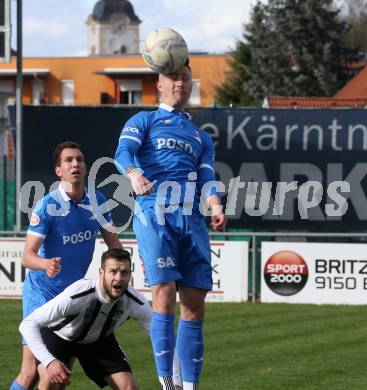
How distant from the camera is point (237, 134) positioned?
1795 cm

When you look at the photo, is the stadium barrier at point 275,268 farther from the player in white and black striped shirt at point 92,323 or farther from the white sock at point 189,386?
the white sock at point 189,386

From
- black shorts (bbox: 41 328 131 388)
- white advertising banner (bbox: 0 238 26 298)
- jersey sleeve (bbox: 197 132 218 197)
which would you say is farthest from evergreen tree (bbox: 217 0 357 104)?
black shorts (bbox: 41 328 131 388)

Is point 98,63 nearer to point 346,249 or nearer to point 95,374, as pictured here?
point 346,249

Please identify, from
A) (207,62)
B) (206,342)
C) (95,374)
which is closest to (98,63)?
(207,62)

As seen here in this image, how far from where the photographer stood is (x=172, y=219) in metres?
8.00

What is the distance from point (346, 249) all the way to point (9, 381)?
25.3 feet

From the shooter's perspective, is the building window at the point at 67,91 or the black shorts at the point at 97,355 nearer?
the black shorts at the point at 97,355

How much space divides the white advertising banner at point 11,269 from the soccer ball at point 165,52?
946 centimetres

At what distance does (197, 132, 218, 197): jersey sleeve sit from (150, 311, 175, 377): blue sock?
93 cm

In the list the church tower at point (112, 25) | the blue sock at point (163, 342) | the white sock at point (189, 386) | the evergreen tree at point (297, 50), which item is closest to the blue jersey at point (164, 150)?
the blue sock at point (163, 342)

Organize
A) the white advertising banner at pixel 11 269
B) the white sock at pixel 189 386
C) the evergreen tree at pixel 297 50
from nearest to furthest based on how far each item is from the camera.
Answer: the white sock at pixel 189 386, the white advertising banner at pixel 11 269, the evergreen tree at pixel 297 50

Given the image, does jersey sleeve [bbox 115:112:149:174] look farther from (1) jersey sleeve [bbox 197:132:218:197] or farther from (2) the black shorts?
(2) the black shorts

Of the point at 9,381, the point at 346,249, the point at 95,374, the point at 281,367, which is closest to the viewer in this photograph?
the point at 95,374

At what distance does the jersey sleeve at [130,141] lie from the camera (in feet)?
25.6
